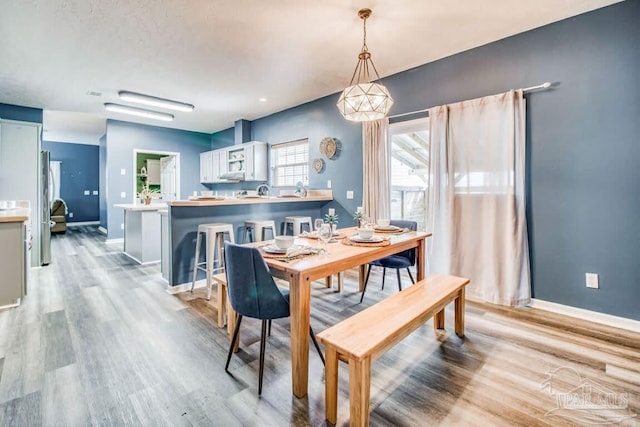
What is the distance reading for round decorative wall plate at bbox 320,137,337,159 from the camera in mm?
4680

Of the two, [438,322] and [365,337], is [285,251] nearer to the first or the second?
[365,337]

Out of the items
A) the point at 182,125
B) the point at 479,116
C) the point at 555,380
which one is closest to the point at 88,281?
the point at 182,125

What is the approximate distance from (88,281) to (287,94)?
3832mm

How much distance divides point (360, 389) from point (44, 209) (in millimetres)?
5354

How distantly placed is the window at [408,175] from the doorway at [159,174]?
5.11 metres

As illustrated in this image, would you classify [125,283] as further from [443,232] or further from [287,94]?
[443,232]

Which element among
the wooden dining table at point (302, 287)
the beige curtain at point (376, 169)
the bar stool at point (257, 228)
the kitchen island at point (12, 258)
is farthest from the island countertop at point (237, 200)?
the wooden dining table at point (302, 287)

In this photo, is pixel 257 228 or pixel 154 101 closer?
pixel 257 228

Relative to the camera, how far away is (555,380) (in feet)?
5.89

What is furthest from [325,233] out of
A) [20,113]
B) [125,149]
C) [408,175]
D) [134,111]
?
[125,149]

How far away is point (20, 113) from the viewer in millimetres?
5027

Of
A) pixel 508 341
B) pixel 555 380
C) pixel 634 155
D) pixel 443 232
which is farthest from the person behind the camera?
pixel 443 232

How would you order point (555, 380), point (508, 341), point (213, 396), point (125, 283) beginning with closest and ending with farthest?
1. point (213, 396)
2. point (555, 380)
3. point (508, 341)
4. point (125, 283)

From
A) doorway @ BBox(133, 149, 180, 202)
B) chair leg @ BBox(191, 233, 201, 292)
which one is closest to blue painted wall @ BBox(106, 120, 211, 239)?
doorway @ BBox(133, 149, 180, 202)
